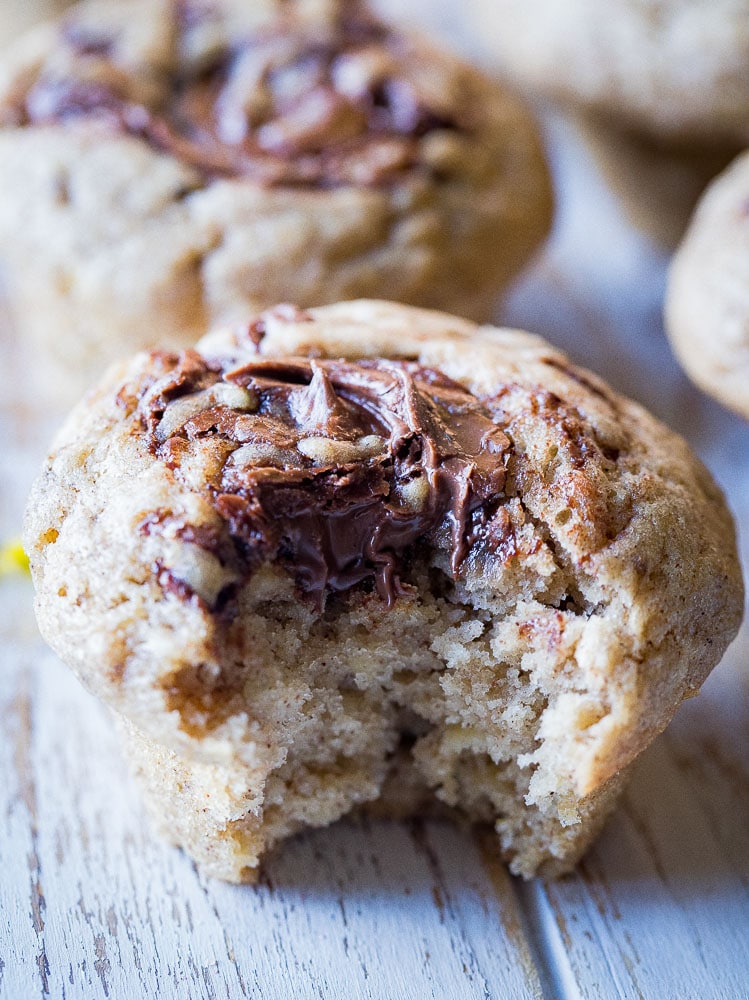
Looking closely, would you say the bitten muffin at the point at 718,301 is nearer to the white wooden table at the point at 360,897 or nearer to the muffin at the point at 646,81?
the muffin at the point at 646,81

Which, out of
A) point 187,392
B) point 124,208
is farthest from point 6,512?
point 187,392

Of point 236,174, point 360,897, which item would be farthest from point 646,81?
point 360,897

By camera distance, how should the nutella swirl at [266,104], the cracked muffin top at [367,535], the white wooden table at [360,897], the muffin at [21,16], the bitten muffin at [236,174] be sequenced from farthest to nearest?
the muffin at [21,16] < the nutella swirl at [266,104] < the bitten muffin at [236,174] < the white wooden table at [360,897] < the cracked muffin top at [367,535]

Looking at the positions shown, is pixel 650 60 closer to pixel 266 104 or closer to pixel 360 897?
pixel 266 104

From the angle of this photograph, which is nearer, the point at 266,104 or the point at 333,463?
the point at 333,463

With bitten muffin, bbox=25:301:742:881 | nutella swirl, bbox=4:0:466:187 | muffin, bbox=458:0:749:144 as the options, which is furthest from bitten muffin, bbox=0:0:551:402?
bitten muffin, bbox=25:301:742:881

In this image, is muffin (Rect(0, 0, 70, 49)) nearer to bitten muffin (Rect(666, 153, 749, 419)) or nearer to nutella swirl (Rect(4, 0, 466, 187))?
nutella swirl (Rect(4, 0, 466, 187))

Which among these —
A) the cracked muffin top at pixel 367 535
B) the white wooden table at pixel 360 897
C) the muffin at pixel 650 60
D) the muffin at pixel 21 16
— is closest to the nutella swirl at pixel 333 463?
the cracked muffin top at pixel 367 535
